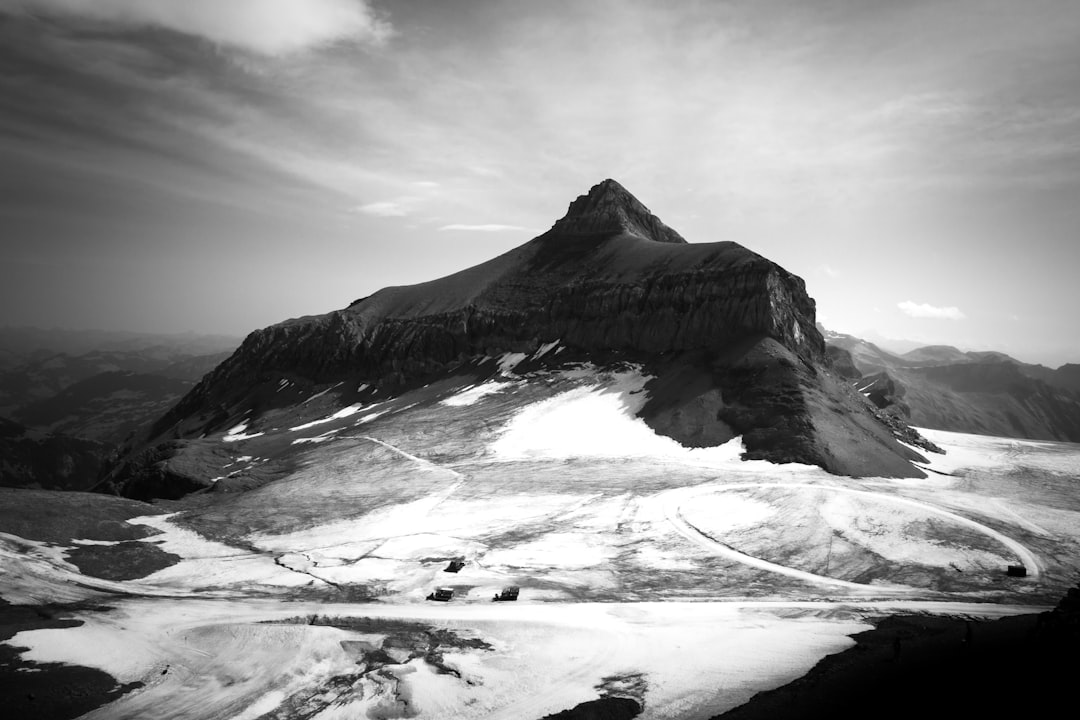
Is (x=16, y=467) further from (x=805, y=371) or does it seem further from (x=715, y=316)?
(x=805, y=371)

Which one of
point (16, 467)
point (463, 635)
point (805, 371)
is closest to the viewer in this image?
point (463, 635)

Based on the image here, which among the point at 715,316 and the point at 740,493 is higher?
the point at 715,316

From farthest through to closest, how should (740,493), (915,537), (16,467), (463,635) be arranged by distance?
(16,467) → (740,493) → (915,537) → (463,635)

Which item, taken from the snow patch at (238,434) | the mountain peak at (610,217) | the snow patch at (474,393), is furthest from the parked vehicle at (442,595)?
the mountain peak at (610,217)

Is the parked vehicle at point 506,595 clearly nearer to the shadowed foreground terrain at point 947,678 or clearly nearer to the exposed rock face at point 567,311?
the shadowed foreground terrain at point 947,678

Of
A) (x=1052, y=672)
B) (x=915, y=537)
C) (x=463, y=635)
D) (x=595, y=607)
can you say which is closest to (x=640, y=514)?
(x=595, y=607)

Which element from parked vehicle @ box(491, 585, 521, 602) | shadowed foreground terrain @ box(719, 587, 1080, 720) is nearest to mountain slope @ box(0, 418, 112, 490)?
parked vehicle @ box(491, 585, 521, 602)

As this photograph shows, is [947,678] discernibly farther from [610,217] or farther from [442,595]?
[610,217]
